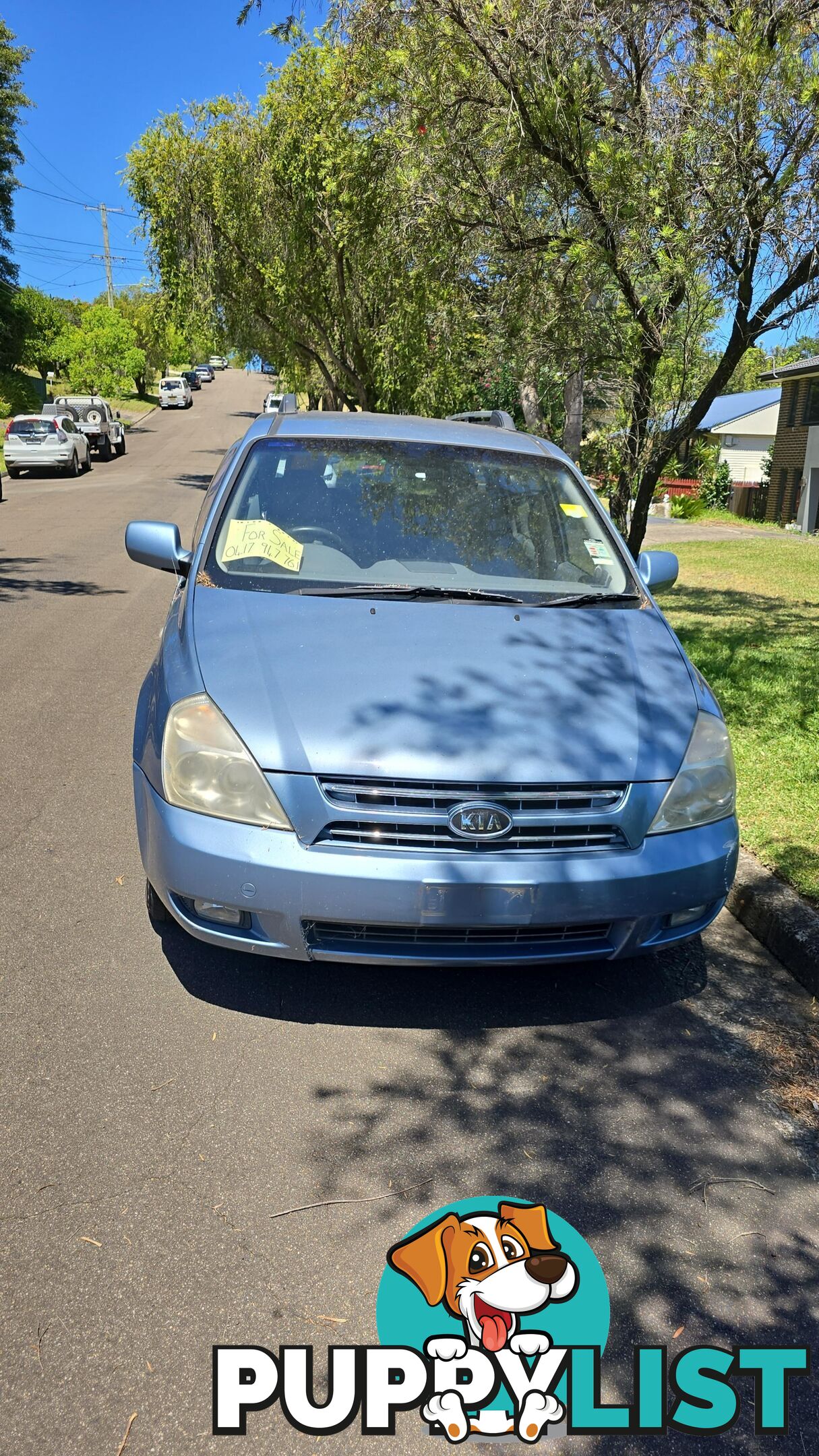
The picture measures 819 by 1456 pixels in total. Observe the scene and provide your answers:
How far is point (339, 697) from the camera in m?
3.36

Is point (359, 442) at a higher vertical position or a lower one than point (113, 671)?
higher

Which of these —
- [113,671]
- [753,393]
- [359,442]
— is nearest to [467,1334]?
[359,442]

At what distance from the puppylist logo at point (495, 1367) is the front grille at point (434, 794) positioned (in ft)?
3.69

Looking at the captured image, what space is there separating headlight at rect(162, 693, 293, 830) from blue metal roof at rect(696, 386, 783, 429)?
5034 cm

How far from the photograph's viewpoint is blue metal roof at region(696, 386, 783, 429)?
169 feet

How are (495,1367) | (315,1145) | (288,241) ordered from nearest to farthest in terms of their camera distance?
(495,1367) < (315,1145) < (288,241)

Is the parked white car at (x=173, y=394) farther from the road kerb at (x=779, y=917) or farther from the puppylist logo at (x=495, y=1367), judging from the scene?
the puppylist logo at (x=495, y=1367)

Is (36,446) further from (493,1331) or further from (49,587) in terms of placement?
(493,1331)

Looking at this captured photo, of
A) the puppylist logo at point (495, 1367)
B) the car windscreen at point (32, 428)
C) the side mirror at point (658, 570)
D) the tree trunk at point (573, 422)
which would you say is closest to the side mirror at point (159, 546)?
the side mirror at point (658, 570)

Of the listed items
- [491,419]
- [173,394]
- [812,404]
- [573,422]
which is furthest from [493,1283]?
[173,394]

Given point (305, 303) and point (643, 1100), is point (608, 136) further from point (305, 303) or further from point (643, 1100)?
point (305, 303)

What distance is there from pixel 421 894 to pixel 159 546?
2.22m

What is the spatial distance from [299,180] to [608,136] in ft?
54.5

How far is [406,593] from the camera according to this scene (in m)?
4.08
